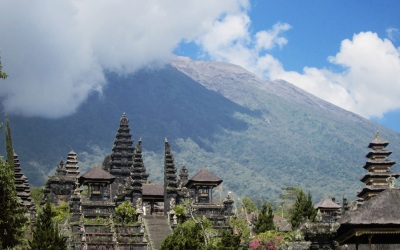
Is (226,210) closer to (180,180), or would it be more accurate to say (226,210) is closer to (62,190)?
(180,180)

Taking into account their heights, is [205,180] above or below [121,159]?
below

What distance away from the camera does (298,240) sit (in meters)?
29.6

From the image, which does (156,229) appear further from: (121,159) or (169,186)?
(121,159)

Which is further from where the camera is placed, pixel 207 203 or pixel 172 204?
pixel 207 203

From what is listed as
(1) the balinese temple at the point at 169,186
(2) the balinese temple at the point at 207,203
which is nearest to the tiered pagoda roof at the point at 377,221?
(2) the balinese temple at the point at 207,203

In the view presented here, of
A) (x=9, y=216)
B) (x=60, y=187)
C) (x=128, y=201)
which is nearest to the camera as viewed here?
(x=9, y=216)

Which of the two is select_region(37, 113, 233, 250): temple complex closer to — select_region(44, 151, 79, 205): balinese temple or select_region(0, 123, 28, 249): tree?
select_region(44, 151, 79, 205): balinese temple

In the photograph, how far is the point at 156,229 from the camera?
51438 millimetres

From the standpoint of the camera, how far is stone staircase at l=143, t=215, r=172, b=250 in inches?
1900

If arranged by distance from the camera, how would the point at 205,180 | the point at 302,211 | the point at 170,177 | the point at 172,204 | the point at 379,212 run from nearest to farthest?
the point at 379,212, the point at 172,204, the point at 205,180, the point at 302,211, the point at 170,177

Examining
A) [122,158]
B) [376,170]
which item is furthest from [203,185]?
[122,158]

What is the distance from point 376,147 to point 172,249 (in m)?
25.8

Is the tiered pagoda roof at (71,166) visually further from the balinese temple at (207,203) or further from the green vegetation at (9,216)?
the green vegetation at (9,216)

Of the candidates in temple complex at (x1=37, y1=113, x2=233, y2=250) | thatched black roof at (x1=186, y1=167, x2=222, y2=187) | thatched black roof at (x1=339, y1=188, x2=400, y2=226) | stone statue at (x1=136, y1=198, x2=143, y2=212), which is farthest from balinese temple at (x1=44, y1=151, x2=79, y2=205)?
thatched black roof at (x1=339, y1=188, x2=400, y2=226)
